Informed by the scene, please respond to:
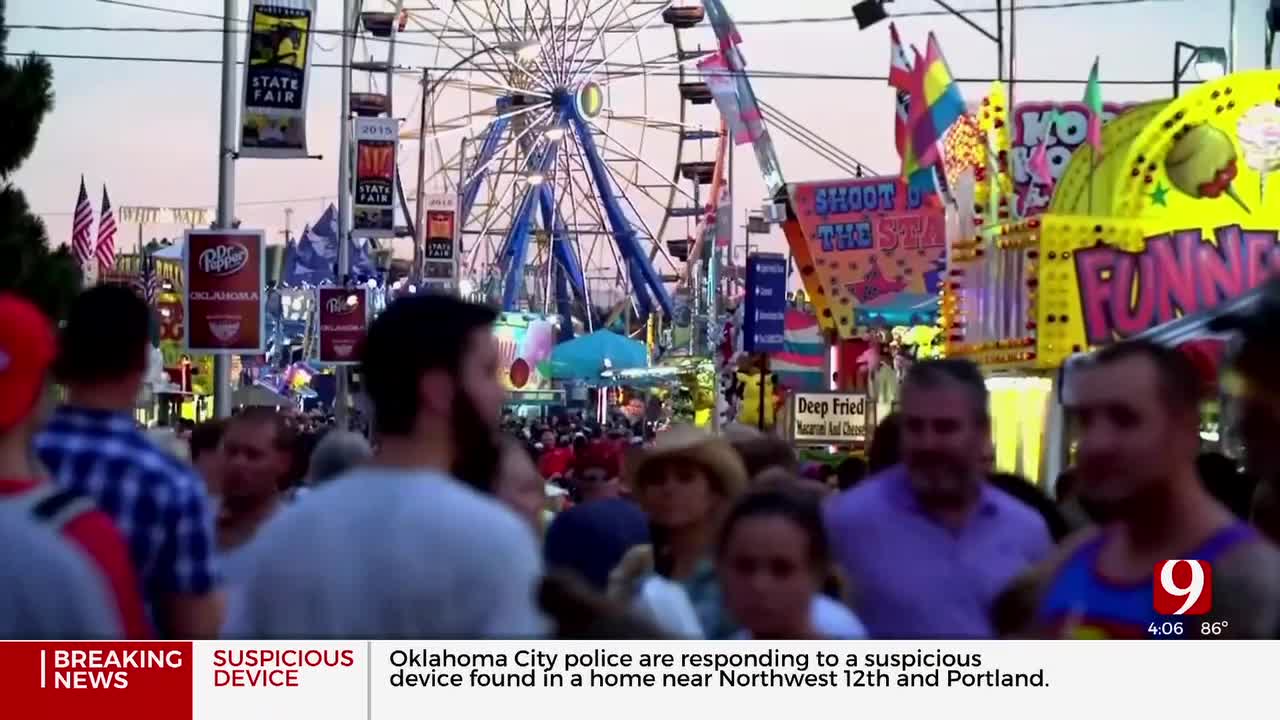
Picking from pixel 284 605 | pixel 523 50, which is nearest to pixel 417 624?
pixel 284 605

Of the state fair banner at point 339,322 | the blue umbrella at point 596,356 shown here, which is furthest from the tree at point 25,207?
the blue umbrella at point 596,356

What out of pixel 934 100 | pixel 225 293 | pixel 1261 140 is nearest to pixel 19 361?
pixel 225 293

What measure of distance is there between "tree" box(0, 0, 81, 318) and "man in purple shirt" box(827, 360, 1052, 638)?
844 centimetres

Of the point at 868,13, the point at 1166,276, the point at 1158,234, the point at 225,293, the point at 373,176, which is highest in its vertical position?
the point at 868,13

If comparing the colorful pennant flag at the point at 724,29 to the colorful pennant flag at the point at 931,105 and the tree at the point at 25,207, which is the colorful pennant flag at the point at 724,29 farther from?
the tree at the point at 25,207

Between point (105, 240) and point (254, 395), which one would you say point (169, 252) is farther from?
point (105, 240)

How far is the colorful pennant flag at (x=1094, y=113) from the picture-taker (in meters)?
17.7

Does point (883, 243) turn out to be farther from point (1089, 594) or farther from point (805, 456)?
point (1089, 594)

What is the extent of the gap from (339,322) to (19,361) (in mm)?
20059

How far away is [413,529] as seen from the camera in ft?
8.92

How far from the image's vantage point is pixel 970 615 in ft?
11.9

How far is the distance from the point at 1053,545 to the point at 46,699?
6.41ft

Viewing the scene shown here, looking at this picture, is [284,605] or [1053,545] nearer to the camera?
[284,605]

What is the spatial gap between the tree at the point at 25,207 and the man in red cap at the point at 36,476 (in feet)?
27.5
